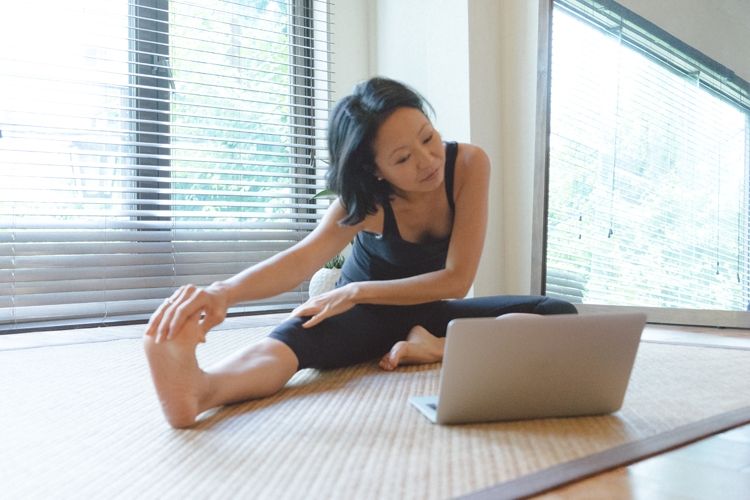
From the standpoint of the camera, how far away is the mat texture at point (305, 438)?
0.78 meters

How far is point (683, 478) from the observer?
80 centimetres

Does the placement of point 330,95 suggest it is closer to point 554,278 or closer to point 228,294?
point 554,278

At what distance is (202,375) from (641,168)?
2.01 meters

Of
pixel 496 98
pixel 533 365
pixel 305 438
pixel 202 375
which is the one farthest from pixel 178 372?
pixel 496 98

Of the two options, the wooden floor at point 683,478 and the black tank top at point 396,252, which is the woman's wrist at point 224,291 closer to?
the black tank top at point 396,252

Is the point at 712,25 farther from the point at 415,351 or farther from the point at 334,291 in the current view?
the point at 334,291

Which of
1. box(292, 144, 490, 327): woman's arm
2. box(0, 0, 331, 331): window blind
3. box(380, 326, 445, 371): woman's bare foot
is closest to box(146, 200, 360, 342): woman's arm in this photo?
box(292, 144, 490, 327): woman's arm

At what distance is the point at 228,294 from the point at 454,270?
1.83ft

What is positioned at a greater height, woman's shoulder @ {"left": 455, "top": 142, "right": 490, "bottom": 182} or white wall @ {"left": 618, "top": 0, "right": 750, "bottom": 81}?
white wall @ {"left": 618, "top": 0, "right": 750, "bottom": 81}

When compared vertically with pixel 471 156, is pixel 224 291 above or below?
below

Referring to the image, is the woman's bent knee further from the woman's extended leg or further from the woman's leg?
the woman's extended leg

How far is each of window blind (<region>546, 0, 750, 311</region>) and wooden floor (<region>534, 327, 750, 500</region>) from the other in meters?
1.55

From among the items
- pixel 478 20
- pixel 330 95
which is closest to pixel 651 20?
pixel 478 20

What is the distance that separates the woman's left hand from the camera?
1356mm
